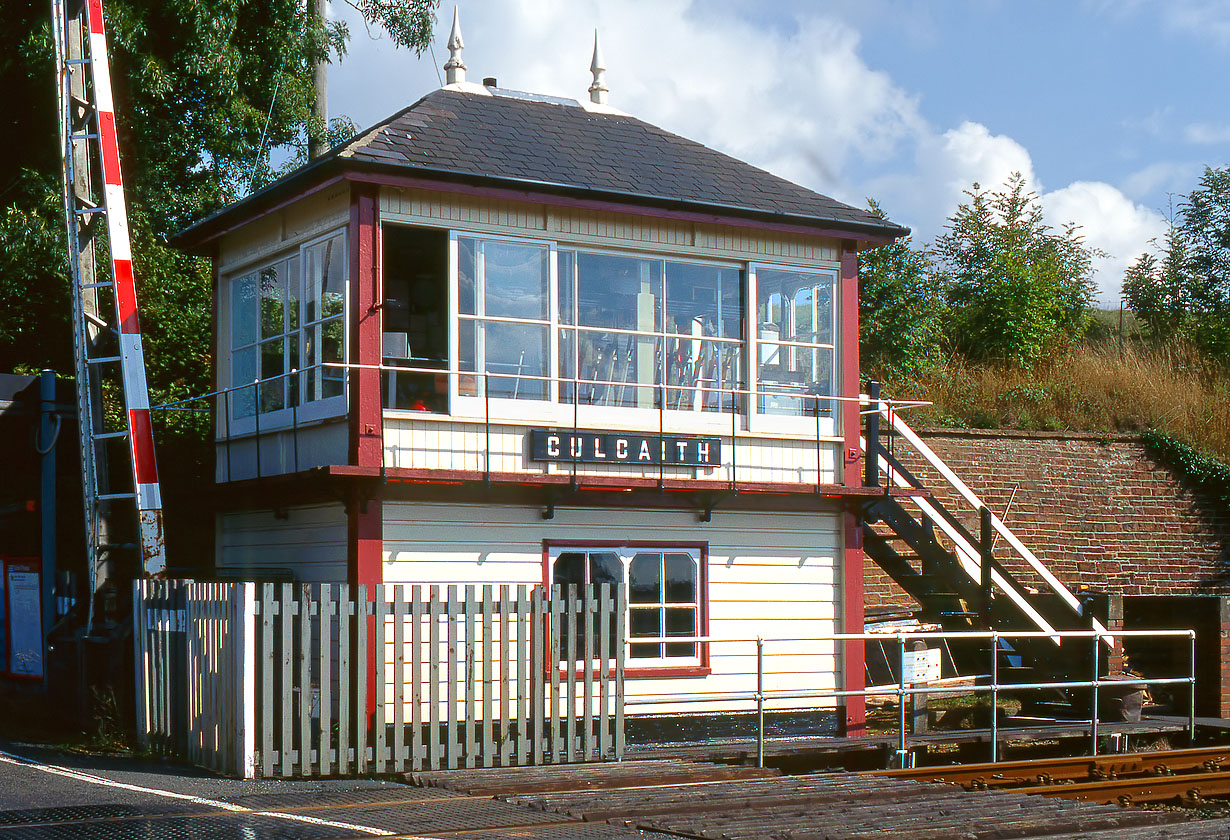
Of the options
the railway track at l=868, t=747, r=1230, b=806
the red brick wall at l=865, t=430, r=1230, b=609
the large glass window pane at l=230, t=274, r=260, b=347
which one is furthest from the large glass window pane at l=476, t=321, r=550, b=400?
the red brick wall at l=865, t=430, r=1230, b=609

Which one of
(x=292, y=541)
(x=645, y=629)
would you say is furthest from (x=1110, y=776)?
(x=292, y=541)

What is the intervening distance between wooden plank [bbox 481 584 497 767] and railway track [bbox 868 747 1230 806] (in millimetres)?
3213

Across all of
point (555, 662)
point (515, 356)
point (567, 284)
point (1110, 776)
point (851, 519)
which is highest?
point (567, 284)

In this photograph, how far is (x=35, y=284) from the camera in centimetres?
2161

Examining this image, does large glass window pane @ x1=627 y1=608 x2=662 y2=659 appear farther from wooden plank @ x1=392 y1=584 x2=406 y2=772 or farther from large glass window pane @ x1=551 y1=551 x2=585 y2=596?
wooden plank @ x1=392 y1=584 x2=406 y2=772

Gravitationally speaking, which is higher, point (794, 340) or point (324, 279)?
point (324, 279)

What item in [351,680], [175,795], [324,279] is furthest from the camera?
[324,279]

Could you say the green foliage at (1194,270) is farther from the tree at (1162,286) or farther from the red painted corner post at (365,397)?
the red painted corner post at (365,397)

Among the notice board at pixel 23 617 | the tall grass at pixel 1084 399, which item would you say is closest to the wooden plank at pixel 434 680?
the notice board at pixel 23 617

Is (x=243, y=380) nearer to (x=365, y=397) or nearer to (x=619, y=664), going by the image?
(x=365, y=397)

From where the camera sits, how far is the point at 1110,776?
528 inches

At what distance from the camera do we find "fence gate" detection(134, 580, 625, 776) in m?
10.9

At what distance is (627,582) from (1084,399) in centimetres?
1455

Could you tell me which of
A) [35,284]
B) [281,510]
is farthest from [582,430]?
[35,284]
